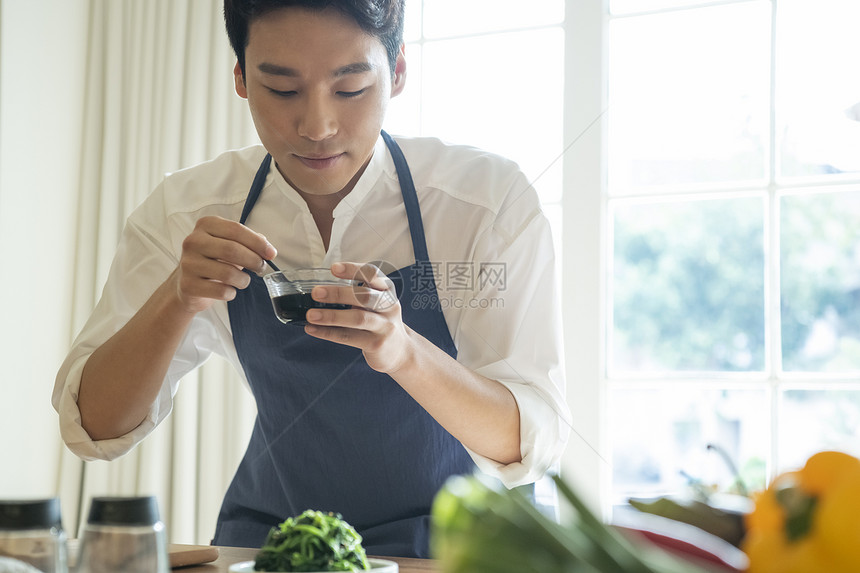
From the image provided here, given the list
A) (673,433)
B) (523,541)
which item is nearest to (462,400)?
(523,541)

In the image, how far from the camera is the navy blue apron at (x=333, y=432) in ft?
4.66

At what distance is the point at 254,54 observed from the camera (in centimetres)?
137

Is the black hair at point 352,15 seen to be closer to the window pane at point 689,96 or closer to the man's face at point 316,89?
the man's face at point 316,89

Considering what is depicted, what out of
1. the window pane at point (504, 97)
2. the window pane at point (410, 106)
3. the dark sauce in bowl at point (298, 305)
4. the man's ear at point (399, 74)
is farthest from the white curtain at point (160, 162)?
the dark sauce in bowl at point (298, 305)

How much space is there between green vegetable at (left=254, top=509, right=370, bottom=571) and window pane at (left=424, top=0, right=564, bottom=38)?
2.24 meters

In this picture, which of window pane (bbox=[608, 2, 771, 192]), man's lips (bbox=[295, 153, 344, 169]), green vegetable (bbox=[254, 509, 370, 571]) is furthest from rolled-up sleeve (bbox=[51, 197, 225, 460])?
window pane (bbox=[608, 2, 771, 192])

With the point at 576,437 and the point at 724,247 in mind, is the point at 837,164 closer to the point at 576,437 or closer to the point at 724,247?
the point at 724,247

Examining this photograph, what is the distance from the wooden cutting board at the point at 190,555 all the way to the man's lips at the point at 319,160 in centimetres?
66

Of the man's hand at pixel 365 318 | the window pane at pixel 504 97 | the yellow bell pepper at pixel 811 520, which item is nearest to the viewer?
the yellow bell pepper at pixel 811 520

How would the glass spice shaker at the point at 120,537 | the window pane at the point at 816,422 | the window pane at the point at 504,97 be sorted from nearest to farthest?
1. the glass spice shaker at the point at 120,537
2. the window pane at the point at 816,422
3. the window pane at the point at 504,97

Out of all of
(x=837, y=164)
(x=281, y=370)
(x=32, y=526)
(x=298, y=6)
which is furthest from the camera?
(x=837, y=164)

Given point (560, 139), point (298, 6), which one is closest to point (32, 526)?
point (298, 6)

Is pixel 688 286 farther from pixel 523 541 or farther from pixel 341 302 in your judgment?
pixel 523 541

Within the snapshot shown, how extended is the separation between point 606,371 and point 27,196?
2.02m
